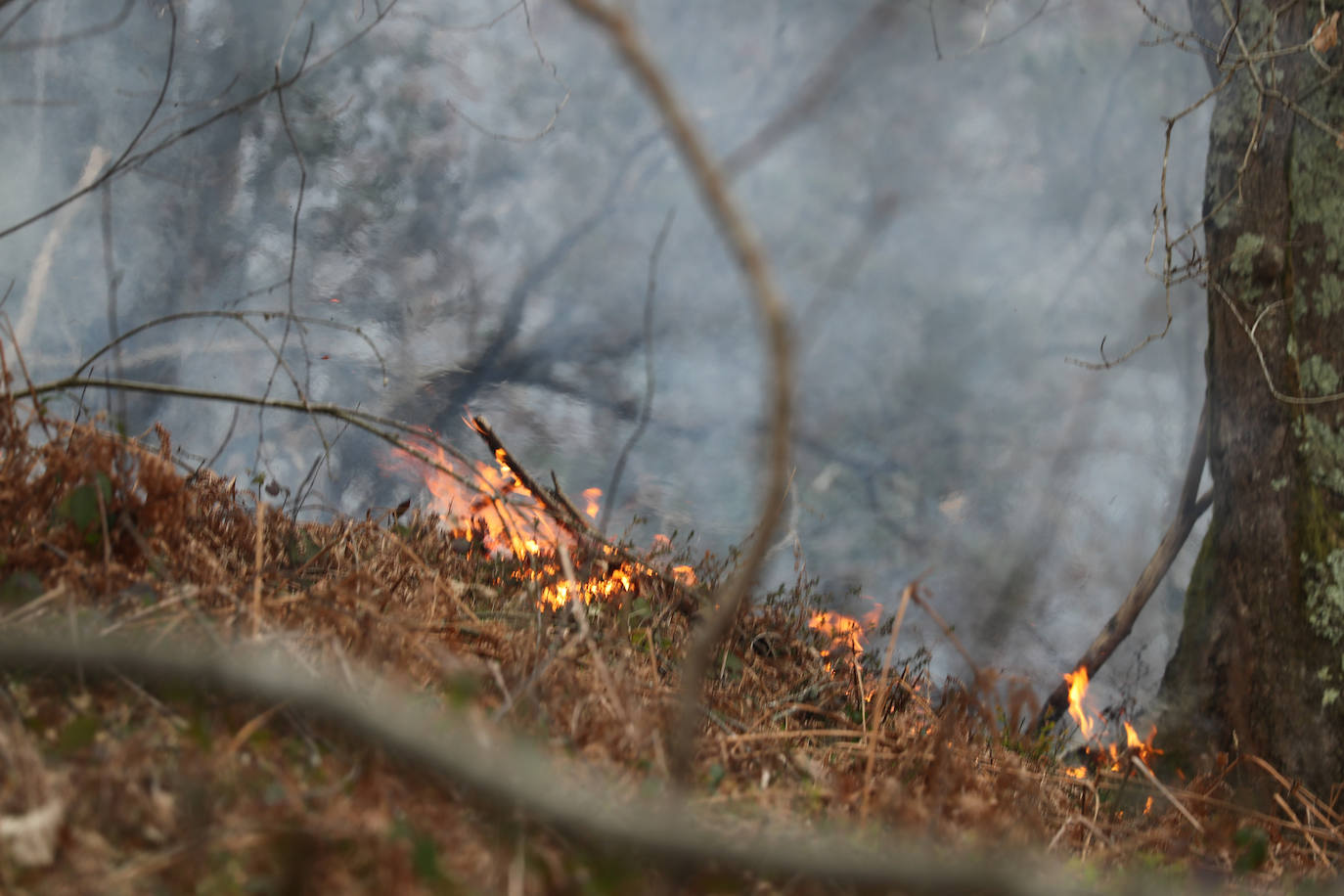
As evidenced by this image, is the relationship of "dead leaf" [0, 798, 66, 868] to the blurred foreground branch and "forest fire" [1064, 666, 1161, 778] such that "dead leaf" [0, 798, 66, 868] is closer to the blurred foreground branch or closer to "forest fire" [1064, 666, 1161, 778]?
the blurred foreground branch

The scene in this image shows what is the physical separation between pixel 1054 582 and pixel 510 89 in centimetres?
665

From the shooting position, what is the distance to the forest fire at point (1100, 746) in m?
2.86

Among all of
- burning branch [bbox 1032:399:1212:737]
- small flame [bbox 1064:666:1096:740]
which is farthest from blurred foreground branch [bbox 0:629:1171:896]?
burning branch [bbox 1032:399:1212:737]

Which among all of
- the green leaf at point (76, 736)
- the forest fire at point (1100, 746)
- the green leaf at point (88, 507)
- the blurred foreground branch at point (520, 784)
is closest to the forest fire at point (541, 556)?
the green leaf at point (88, 507)

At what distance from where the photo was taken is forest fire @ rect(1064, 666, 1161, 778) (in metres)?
2.86

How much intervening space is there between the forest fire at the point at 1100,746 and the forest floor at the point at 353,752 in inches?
29.0

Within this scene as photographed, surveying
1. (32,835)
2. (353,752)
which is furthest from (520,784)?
(32,835)

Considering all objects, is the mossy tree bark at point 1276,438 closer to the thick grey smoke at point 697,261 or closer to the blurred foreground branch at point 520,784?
the blurred foreground branch at point 520,784

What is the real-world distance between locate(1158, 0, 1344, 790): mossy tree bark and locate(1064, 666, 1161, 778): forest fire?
14 centimetres

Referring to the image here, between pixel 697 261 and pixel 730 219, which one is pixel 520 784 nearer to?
pixel 730 219

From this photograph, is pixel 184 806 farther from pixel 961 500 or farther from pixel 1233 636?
pixel 961 500

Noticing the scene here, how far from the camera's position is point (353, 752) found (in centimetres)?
101

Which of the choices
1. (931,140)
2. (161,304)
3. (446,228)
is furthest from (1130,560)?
(161,304)

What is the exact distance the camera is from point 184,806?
840 millimetres
